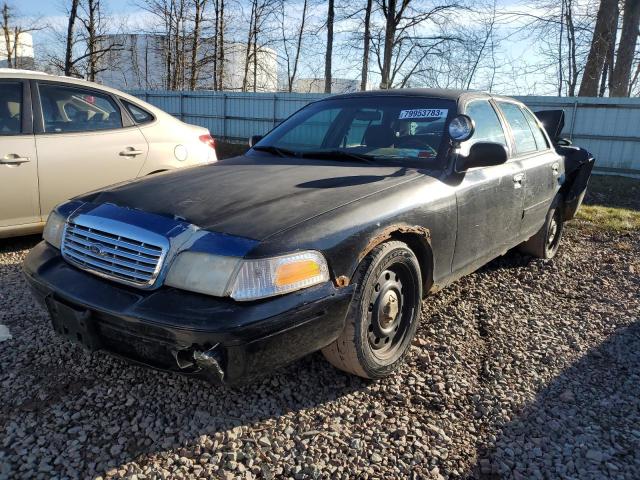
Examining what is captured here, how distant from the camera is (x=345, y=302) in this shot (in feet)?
7.53

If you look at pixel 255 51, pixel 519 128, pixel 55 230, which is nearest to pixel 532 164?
pixel 519 128

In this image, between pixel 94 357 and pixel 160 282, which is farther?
pixel 94 357

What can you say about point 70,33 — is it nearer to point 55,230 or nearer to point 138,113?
point 138,113

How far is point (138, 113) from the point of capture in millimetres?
5191

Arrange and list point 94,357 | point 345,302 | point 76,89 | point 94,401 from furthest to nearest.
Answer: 1. point 76,89
2. point 94,357
3. point 94,401
4. point 345,302

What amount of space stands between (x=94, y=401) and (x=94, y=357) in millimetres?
444

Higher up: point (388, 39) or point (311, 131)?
point (388, 39)

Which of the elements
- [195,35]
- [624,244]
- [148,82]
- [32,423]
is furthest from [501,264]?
[148,82]

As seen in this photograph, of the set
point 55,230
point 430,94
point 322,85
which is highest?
point 322,85

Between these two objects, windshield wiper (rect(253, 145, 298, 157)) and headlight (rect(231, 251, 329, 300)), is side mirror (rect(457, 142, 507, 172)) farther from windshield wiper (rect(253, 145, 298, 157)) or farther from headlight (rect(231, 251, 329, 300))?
headlight (rect(231, 251, 329, 300))

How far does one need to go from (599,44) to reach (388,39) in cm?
731

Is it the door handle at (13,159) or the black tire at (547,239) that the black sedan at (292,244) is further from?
the door handle at (13,159)

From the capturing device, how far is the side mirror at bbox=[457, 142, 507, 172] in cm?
313

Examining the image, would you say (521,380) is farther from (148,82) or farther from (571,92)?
(148,82)
